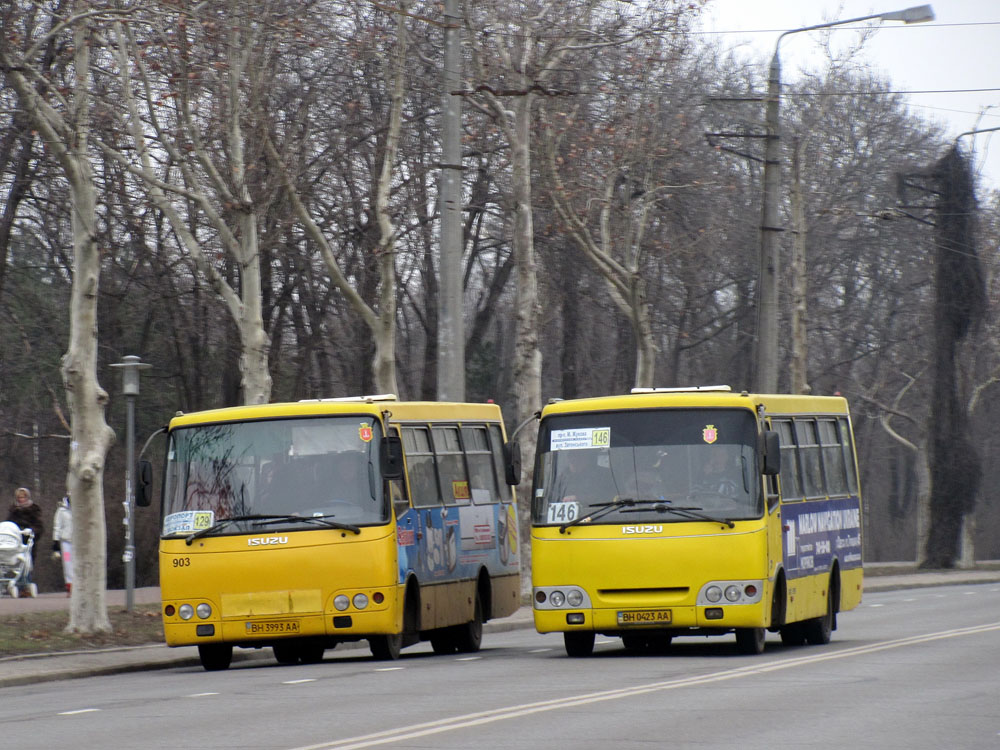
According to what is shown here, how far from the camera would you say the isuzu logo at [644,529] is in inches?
658

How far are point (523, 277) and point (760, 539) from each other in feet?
46.0

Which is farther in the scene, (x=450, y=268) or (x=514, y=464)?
(x=450, y=268)

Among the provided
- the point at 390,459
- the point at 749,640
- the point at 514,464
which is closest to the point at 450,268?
the point at 514,464

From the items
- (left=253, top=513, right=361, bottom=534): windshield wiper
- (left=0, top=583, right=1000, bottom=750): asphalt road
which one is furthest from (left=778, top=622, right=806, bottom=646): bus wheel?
(left=253, top=513, right=361, bottom=534): windshield wiper

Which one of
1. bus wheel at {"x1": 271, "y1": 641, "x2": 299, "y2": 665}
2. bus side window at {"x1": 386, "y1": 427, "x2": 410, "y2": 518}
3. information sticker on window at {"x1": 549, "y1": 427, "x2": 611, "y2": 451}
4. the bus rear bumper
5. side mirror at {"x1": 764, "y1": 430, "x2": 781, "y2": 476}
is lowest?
bus wheel at {"x1": 271, "y1": 641, "x2": 299, "y2": 665}

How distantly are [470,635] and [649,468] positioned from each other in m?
3.95

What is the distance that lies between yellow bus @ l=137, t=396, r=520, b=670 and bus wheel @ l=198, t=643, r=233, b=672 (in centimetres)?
1

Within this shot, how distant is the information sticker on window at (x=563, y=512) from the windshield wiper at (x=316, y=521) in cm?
187

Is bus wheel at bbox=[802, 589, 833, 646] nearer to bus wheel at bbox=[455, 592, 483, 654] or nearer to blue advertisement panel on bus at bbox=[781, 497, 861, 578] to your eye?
blue advertisement panel on bus at bbox=[781, 497, 861, 578]

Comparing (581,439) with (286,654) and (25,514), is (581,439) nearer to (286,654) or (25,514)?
(286,654)

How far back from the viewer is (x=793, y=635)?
1956 cm

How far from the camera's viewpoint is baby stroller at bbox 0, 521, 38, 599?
96.3 ft

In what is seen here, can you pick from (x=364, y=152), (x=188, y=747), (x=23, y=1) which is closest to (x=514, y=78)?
(x=364, y=152)

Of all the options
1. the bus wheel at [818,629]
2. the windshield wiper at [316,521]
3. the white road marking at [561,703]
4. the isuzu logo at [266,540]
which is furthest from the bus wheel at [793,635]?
the isuzu logo at [266,540]
